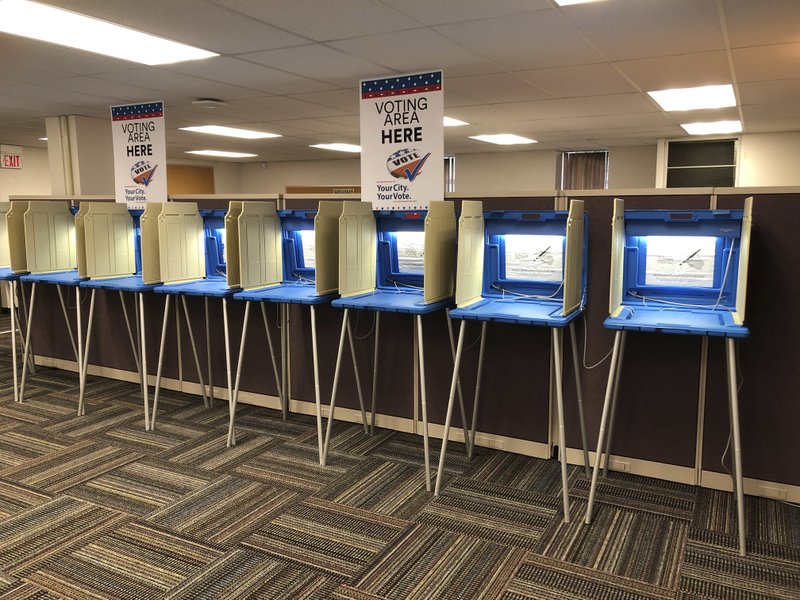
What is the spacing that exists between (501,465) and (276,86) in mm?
3061

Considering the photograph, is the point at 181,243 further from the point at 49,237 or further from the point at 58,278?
the point at 49,237

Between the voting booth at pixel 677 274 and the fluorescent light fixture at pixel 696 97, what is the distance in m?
2.66

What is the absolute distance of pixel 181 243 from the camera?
359 cm

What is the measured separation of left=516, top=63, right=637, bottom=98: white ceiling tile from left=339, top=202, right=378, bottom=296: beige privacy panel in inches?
70.0

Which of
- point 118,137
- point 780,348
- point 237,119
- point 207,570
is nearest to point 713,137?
point 237,119

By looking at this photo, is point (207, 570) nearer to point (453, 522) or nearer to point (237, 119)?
point (453, 522)

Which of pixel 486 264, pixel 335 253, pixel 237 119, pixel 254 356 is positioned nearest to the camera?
pixel 486 264

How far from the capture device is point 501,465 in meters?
3.06

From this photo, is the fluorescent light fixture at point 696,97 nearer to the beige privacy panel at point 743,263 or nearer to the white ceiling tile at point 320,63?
the white ceiling tile at point 320,63

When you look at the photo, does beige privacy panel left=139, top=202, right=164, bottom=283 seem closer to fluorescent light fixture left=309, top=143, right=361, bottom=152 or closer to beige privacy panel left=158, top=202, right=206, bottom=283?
beige privacy panel left=158, top=202, right=206, bottom=283

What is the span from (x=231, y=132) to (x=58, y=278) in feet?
13.3

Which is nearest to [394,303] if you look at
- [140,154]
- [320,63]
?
Result: [320,63]

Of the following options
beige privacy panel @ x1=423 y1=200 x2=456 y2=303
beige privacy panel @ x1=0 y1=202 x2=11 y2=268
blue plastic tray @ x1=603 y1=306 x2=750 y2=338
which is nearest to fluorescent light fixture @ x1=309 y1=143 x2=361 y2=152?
beige privacy panel @ x1=0 y1=202 x2=11 y2=268

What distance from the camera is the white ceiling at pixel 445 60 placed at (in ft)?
9.33
